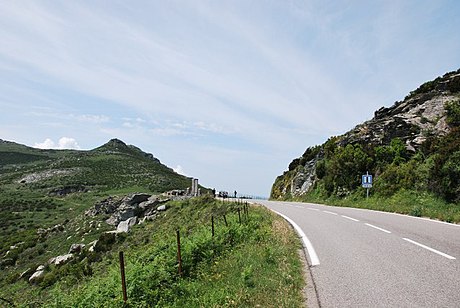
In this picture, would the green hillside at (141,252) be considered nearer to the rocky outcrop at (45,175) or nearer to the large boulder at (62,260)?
the large boulder at (62,260)

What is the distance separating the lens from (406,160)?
1023 inches

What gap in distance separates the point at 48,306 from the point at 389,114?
35.2 meters

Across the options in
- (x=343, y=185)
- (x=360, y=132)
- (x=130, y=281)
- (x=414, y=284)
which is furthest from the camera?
(x=360, y=132)

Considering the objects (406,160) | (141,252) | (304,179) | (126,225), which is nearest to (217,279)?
(141,252)

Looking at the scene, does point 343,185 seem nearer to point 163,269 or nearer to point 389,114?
point 389,114

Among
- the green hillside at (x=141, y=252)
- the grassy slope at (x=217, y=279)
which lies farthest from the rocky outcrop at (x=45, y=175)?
the grassy slope at (x=217, y=279)

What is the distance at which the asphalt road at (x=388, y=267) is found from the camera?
522 cm

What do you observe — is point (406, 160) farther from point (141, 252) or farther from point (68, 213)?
point (68, 213)

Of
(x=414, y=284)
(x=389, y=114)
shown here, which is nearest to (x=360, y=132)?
(x=389, y=114)

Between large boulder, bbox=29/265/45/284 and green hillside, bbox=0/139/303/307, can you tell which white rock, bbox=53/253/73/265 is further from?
large boulder, bbox=29/265/45/284

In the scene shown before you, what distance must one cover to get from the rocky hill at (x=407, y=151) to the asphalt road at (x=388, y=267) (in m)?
8.56

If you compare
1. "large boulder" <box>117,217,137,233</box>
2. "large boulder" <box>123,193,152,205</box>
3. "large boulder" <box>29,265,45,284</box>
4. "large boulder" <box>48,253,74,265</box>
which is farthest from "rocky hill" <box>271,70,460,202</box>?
"large boulder" <box>29,265,45,284</box>

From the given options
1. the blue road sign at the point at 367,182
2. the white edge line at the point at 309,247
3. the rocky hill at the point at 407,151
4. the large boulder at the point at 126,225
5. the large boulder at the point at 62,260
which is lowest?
the large boulder at the point at 62,260

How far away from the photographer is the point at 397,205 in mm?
20594
